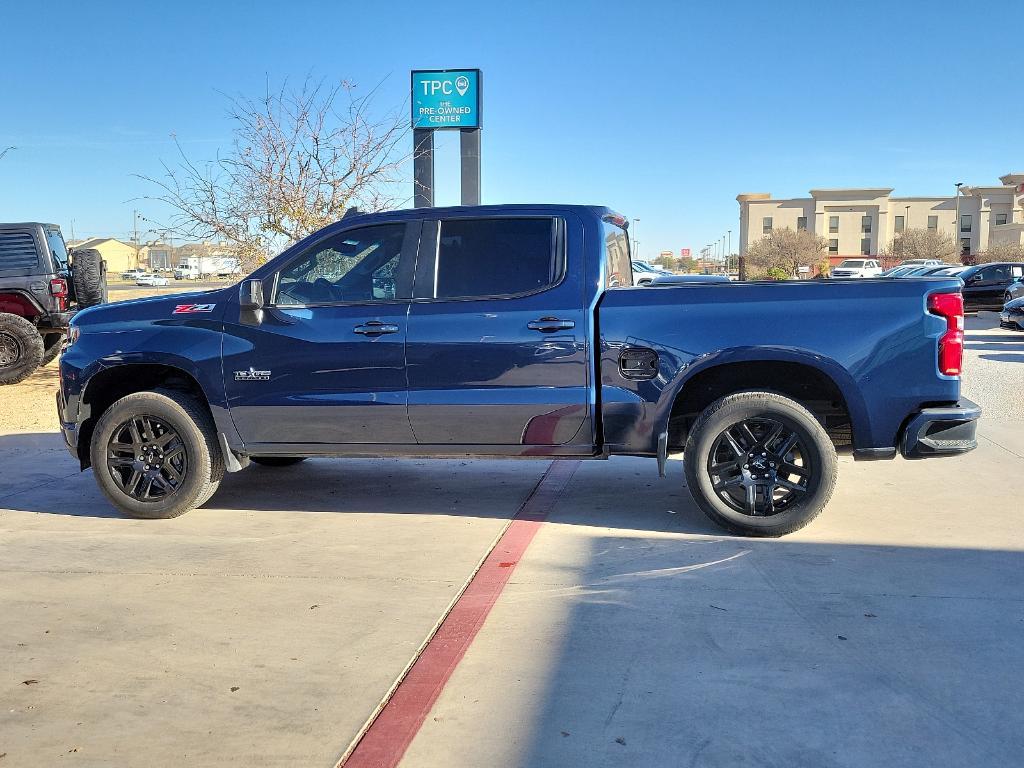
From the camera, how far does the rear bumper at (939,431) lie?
5457 mm

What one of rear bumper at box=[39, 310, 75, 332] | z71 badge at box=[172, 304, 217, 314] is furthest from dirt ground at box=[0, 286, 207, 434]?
z71 badge at box=[172, 304, 217, 314]

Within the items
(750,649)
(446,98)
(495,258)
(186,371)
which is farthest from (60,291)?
(750,649)

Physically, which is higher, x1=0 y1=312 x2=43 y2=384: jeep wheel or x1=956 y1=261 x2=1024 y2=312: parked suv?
x1=956 y1=261 x2=1024 y2=312: parked suv

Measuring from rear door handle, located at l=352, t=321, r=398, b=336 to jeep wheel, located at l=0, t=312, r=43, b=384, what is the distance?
893cm

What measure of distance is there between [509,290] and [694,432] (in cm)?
140

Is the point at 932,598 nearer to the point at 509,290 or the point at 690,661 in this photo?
the point at 690,661

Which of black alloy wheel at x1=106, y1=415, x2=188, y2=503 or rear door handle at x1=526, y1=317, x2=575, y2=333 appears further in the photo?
black alloy wheel at x1=106, y1=415, x2=188, y2=503

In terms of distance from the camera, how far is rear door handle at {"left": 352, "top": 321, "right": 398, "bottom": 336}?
591 cm

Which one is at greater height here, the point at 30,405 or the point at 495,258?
the point at 495,258

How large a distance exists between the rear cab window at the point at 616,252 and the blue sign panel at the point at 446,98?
8826mm

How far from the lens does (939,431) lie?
5500mm

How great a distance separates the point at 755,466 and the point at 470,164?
10902mm

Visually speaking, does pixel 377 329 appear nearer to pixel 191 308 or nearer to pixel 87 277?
pixel 191 308

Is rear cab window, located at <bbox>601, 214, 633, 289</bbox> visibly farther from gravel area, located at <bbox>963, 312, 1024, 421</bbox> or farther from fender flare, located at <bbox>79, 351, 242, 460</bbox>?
gravel area, located at <bbox>963, 312, 1024, 421</bbox>
